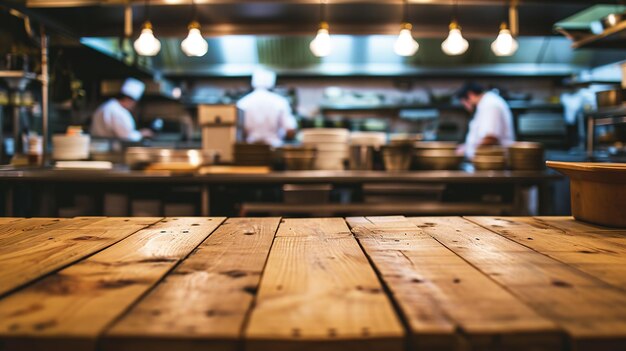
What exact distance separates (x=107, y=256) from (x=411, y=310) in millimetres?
702

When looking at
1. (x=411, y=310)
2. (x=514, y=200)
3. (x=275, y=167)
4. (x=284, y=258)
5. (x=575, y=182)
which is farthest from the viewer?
(x=275, y=167)

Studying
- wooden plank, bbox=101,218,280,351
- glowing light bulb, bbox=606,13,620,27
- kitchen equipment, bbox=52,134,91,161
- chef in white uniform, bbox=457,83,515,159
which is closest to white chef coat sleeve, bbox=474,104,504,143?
chef in white uniform, bbox=457,83,515,159

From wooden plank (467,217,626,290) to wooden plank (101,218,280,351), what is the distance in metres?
0.67

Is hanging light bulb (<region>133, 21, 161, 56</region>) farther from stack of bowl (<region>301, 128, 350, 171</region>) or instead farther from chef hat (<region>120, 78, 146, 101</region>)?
chef hat (<region>120, 78, 146, 101</region>)

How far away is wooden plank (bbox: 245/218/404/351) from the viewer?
59 cm

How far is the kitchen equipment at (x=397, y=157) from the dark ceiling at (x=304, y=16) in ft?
4.39

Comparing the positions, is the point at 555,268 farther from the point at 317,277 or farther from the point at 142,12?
the point at 142,12

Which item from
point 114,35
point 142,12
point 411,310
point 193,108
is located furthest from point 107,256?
point 193,108

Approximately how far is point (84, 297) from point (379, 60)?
6.49m

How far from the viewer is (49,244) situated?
3.75 feet

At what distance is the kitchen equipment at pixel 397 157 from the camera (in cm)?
313

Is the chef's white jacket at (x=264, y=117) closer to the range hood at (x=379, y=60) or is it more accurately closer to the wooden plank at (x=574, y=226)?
the range hood at (x=379, y=60)

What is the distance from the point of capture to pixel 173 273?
2.96 ft

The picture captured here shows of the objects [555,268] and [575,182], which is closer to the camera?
[555,268]
